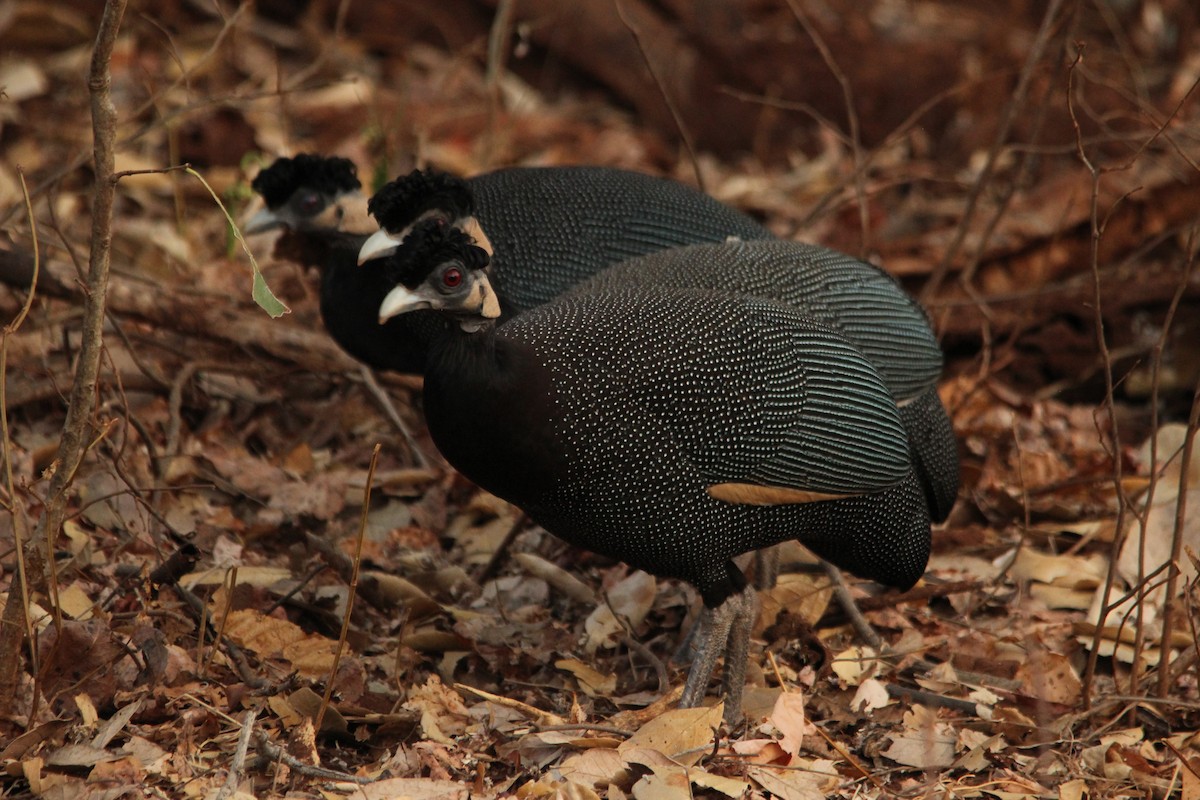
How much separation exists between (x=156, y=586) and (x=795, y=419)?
1566 millimetres

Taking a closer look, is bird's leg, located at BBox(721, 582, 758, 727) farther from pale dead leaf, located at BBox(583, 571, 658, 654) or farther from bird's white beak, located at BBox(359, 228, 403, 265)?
bird's white beak, located at BBox(359, 228, 403, 265)

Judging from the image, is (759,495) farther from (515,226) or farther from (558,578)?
(515,226)

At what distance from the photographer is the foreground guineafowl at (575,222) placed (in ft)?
13.6

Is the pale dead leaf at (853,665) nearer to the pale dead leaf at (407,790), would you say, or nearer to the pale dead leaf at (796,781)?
the pale dead leaf at (796,781)

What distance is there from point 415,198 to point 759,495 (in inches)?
43.3

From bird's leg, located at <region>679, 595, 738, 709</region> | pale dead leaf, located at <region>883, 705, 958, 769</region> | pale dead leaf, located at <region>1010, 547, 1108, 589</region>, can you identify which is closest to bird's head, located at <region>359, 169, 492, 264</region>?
bird's leg, located at <region>679, 595, 738, 709</region>

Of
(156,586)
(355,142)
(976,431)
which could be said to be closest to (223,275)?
(355,142)

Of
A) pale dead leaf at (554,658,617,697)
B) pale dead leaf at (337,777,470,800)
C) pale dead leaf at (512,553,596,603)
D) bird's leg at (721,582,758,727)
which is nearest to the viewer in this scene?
pale dead leaf at (337,777,470,800)

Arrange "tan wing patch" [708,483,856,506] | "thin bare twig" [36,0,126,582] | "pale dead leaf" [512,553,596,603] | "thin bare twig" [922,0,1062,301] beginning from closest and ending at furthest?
"thin bare twig" [36,0,126,582] < "tan wing patch" [708,483,856,506] < "pale dead leaf" [512,553,596,603] < "thin bare twig" [922,0,1062,301]

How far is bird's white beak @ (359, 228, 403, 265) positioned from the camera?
3377 mm

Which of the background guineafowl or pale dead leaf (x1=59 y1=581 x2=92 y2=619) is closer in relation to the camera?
pale dead leaf (x1=59 y1=581 x2=92 y2=619)

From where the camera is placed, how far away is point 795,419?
3.22 meters

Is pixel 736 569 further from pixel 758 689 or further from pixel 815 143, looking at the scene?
pixel 815 143

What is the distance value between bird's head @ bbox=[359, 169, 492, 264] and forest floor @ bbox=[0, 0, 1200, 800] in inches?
28.7
